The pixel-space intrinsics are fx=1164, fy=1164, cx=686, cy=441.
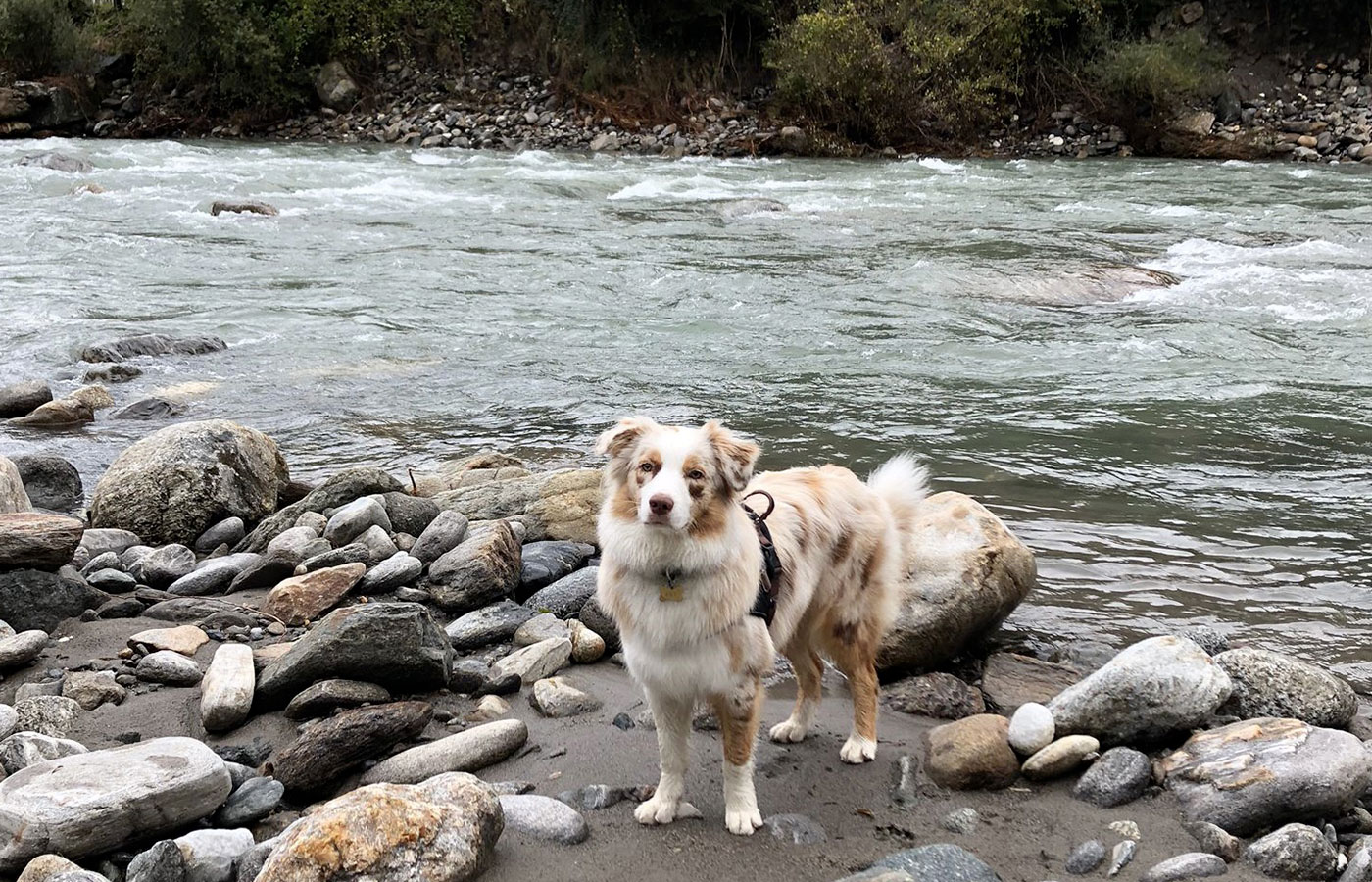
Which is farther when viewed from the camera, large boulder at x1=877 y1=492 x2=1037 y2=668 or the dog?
large boulder at x1=877 y1=492 x2=1037 y2=668

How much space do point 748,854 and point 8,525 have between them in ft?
12.3

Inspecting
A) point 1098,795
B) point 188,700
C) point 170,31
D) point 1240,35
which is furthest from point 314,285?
point 1240,35

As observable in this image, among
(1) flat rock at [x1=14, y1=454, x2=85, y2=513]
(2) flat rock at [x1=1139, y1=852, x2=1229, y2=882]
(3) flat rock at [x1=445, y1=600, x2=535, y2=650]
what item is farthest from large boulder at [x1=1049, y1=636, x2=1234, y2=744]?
(1) flat rock at [x1=14, y1=454, x2=85, y2=513]

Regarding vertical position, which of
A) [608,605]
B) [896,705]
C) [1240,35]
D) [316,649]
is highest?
[1240,35]

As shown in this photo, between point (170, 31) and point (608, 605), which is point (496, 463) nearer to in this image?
point (608, 605)

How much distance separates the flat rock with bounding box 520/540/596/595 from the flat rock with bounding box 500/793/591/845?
2071mm

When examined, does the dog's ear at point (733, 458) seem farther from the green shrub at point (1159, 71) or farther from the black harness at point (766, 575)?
the green shrub at point (1159, 71)

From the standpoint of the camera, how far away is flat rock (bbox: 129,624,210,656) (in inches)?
196

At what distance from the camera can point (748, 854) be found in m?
3.80

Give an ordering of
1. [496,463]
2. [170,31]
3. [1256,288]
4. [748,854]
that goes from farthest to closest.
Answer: [170,31]
[1256,288]
[496,463]
[748,854]

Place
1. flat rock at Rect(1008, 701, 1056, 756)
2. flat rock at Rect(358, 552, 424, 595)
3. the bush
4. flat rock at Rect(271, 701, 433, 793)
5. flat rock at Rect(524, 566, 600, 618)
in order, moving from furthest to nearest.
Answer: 1. the bush
2. flat rock at Rect(358, 552, 424, 595)
3. flat rock at Rect(524, 566, 600, 618)
4. flat rock at Rect(1008, 701, 1056, 756)
5. flat rock at Rect(271, 701, 433, 793)

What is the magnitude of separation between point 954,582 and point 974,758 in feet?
3.93

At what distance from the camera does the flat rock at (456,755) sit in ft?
13.5

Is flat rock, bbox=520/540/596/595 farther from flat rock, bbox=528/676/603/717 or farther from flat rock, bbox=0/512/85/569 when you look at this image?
flat rock, bbox=0/512/85/569
